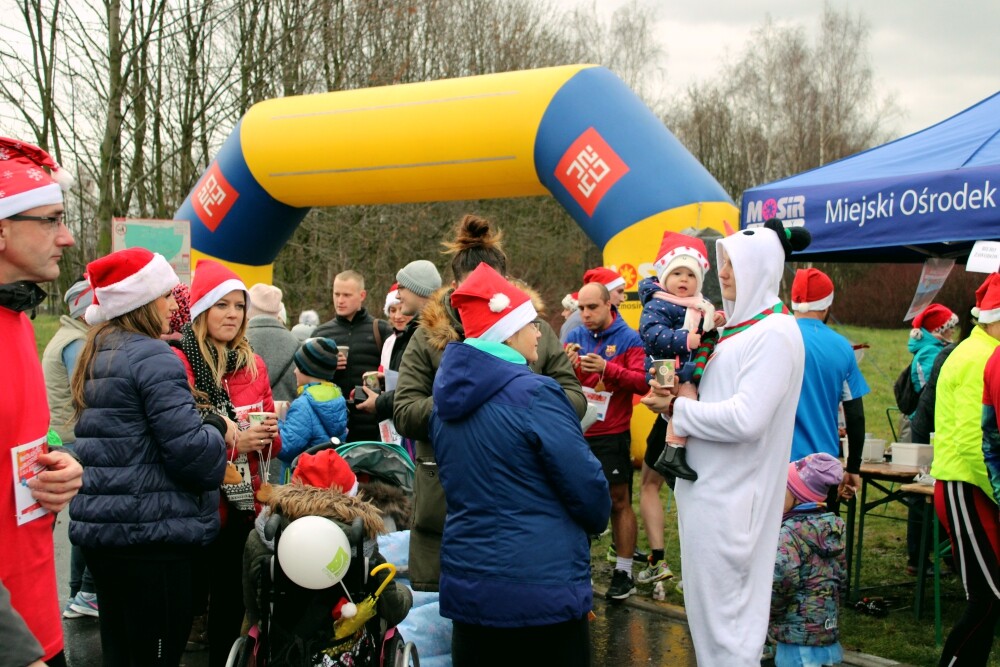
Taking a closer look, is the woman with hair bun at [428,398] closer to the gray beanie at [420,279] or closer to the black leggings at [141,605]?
the black leggings at [141,605]

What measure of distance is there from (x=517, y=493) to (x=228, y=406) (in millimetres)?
1642

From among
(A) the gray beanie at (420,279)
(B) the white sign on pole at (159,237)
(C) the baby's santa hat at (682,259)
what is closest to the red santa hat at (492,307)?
(C) the baby's santa hat at (682,259)

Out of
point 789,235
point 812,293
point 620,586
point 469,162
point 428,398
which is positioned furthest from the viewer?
point 469,162

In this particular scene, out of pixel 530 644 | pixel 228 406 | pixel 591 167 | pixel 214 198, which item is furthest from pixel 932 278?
pixel 214 198

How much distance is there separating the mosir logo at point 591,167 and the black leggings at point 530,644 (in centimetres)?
633

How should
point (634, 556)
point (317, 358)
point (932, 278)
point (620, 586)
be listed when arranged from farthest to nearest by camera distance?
point (634, 556)
point (932, 278)
point (620, 586)
point (317, 358)

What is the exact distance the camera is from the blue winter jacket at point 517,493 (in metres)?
3.04

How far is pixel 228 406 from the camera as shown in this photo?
13.5 feet

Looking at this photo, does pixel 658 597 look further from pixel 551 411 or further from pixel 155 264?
pixel 155 264

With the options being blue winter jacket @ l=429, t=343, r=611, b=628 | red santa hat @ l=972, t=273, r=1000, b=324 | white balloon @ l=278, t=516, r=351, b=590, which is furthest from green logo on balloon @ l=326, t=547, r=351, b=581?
red santa hat @ l=972, t=273, r=1000, b=324

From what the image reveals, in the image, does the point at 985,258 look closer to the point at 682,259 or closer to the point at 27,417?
the point at 682,259

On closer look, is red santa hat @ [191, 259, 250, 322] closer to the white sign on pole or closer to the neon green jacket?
the neon green jacket

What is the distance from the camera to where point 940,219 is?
5230 millimetres

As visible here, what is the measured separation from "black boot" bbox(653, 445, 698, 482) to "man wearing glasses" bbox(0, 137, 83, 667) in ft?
6.92
